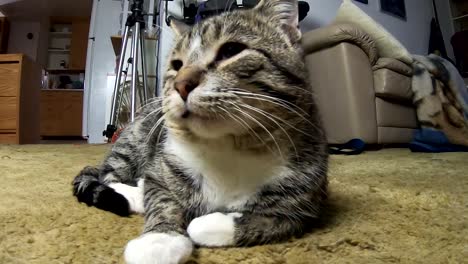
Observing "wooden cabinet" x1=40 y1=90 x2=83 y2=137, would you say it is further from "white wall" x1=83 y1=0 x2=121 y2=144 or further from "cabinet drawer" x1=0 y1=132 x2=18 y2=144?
"cabinet drawer" x1=0 y1=132 x2=18 y2=144

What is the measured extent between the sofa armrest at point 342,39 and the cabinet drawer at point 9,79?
292 centimetres

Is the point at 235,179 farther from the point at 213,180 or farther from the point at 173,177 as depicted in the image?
the point at 173,177

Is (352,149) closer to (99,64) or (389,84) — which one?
(389,84)

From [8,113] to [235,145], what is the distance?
361 cm

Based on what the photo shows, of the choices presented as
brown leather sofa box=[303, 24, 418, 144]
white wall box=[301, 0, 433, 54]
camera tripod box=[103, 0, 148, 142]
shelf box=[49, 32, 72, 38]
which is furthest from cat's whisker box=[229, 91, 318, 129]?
shelf box=[49, 32, 72, 38]

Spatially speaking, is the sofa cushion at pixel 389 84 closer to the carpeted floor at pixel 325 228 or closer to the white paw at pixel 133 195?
the carpeted floor at pixel 325 228

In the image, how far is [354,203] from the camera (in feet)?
2.99

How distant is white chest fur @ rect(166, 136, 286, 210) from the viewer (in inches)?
26.2

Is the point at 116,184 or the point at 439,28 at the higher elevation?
the point at 439,28

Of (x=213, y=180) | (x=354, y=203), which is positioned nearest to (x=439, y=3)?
(x=354, y=203)

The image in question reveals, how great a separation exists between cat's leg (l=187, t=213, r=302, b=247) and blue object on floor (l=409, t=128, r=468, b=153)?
207 centimetres

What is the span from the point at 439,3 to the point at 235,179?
6050mm

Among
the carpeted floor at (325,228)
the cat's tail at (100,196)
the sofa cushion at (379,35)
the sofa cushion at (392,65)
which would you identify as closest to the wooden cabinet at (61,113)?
the sofa cushion at (379,35)

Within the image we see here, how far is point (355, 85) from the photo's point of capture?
2.42m
